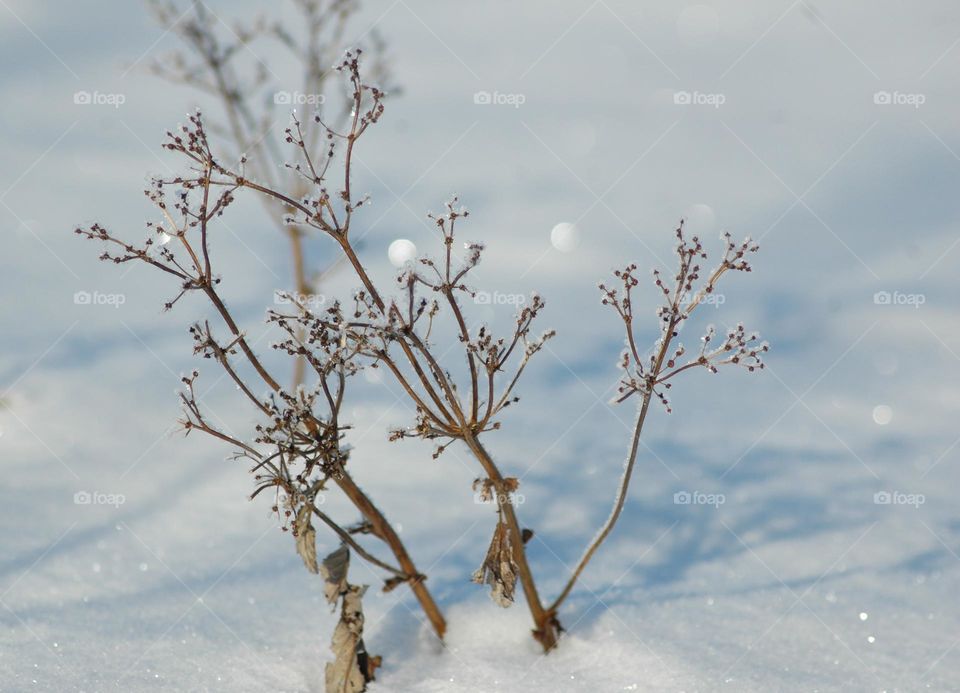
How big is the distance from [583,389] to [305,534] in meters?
2.41

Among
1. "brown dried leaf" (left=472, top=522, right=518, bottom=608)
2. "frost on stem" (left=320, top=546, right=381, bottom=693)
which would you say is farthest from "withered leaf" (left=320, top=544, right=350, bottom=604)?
"brown dried leaf" (left=472, top=522, right=518, bottom=608)

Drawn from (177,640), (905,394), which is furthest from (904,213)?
(177,640)

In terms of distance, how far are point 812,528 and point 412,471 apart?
166cm

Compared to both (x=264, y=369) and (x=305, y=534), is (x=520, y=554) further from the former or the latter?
(x=264, y=369)

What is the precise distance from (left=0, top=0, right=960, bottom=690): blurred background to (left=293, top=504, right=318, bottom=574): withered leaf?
0.51 meters

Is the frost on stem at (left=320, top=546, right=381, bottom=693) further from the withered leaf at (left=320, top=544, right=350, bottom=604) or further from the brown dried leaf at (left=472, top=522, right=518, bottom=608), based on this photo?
the brown dried leaf at (left=472, top=522, right=518, bottom=608)

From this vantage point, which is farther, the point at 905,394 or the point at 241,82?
the point at 241,82

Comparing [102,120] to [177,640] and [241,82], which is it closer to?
[241,82]

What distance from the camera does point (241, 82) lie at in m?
4.48

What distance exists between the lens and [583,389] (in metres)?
4.23

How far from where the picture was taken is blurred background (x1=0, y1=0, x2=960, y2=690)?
255 cm

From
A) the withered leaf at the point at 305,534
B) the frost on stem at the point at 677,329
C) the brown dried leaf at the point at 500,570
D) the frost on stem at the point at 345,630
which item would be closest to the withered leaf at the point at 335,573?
the frost on stem at the point at 345,630

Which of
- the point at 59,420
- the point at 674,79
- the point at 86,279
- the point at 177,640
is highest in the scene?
the point at 674,79

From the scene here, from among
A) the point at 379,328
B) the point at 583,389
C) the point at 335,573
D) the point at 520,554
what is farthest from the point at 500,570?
the point at 583,389
